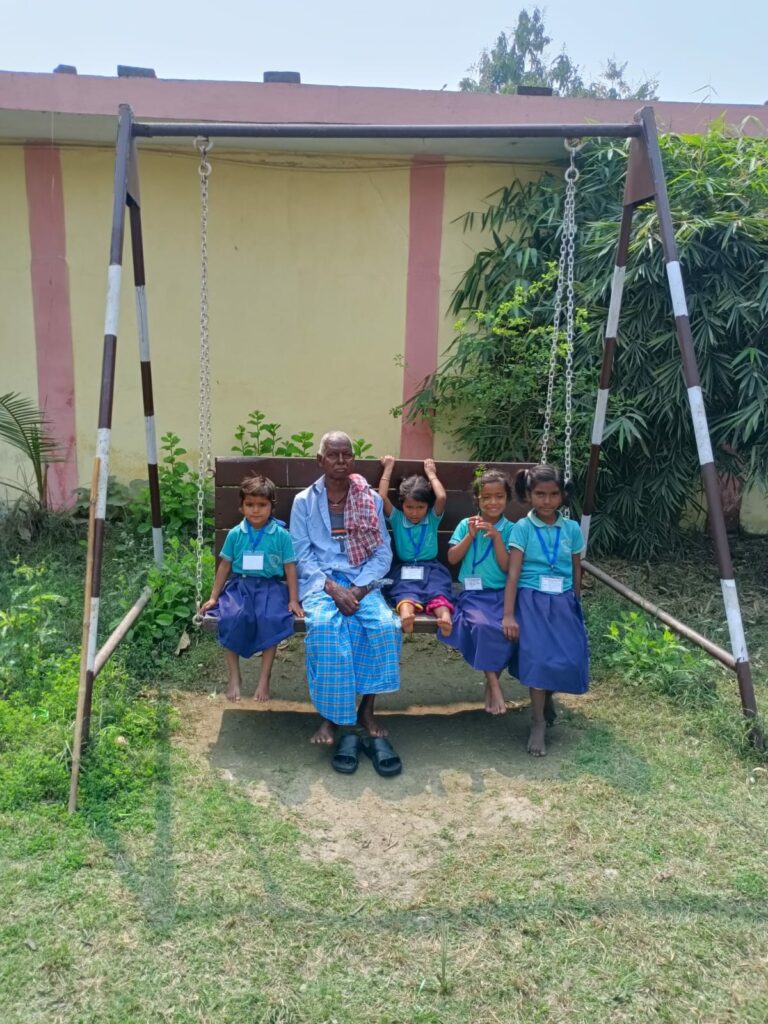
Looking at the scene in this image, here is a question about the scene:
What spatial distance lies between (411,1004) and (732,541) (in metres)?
5.22

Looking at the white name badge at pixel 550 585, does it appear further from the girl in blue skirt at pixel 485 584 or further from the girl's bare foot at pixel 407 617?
the girl's bare foot at pixel 407 617

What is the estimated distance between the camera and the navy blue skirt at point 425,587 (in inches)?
148

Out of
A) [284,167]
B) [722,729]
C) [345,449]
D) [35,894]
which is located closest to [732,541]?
[722,729]

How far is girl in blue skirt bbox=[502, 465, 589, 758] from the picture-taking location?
3.46m

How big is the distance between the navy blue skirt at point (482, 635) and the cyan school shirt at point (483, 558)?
8cm

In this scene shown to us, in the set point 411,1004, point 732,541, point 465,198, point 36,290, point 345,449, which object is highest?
point 465,198

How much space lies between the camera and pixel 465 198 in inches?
233

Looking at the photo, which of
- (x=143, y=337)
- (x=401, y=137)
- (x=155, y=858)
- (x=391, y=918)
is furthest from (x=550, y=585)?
(x=143, y=337)

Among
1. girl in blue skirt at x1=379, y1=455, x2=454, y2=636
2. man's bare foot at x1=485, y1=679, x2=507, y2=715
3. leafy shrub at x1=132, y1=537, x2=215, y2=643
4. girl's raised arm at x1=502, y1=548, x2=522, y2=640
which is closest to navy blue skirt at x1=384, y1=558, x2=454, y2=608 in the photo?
girl in blue skirt at x1=379, y1=455, x2=454, y2=636

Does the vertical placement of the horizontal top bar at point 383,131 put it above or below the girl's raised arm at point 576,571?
above

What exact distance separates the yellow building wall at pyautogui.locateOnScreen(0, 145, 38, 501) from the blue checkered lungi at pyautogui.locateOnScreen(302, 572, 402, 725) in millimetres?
3826

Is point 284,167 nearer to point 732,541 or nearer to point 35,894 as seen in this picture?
point 732,541

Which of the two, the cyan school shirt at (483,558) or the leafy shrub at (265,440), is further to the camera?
the leafy shrub at (265,440)

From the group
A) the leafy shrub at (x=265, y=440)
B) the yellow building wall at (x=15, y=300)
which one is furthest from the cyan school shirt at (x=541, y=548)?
the yellow building wall at (x=15, y=300)
